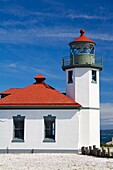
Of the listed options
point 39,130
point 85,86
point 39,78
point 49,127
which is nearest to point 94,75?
point 85,86

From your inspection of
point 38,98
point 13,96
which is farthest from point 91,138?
point 13,96

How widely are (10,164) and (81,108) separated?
9562mm

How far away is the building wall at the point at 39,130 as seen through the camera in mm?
24875

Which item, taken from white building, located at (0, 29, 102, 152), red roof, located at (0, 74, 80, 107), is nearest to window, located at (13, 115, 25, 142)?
white building, located at (0, 29, 102, 152)

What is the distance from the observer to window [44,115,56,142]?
82.3 ft

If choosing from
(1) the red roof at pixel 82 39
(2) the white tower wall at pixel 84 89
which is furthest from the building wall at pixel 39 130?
(1) the red roof at pixel 82 39

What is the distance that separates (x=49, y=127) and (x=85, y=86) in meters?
4.36

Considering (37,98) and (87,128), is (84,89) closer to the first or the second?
(87,128)

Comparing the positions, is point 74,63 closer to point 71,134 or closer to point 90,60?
point 90,60

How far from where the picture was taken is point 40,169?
53.1 feet

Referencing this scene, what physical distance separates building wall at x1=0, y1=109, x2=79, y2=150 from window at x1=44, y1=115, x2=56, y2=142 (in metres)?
0.26

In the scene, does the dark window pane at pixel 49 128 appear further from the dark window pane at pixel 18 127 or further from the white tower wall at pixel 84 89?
the white tower wall at pixel 84 89

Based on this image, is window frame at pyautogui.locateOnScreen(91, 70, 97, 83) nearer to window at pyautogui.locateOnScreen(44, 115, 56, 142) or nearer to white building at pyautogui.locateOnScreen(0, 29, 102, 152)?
white building at pyautogui.locateOnScreen(0, 29, 102, 152)

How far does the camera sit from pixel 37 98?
2584cm
